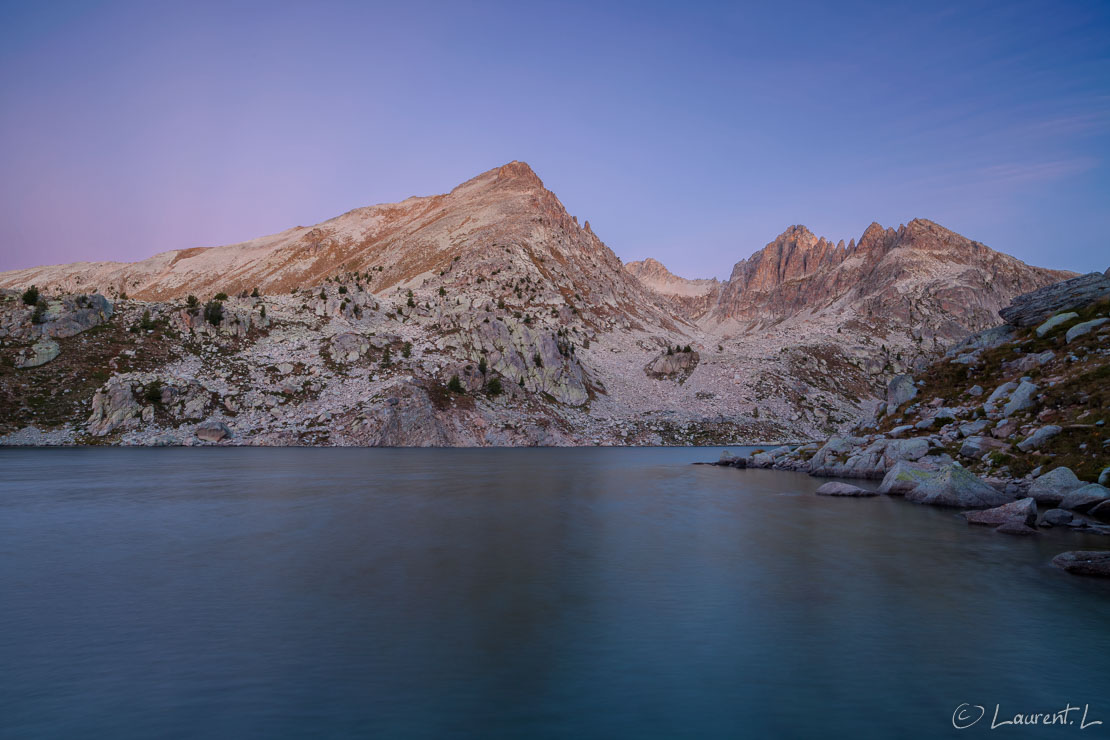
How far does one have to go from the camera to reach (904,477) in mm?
33312

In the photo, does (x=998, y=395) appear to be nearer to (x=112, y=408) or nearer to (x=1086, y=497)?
(x=1086, y=497)

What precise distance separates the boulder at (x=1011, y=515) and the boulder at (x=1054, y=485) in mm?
2893

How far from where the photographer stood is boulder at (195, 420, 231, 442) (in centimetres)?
6975

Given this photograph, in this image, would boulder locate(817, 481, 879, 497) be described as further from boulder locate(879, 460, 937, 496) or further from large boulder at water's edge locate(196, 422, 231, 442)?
large boulder at water's edge locate(196, 422, 231, 442)

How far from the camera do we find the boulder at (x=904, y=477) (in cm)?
3250

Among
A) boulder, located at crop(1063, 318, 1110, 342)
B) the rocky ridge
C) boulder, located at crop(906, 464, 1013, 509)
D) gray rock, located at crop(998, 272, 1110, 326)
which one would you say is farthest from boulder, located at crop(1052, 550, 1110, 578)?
gray rock, located at crop(998, 272, 1110, 326)

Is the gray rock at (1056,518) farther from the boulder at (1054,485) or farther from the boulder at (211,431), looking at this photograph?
the boulder at (211,431)

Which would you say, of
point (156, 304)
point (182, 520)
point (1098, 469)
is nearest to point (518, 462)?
point (182, 520)

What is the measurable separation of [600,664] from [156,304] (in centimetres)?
9968

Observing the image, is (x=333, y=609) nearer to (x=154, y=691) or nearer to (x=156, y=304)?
(x=154, y=691)

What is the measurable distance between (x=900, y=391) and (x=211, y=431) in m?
73.2

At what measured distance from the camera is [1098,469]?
993 inches

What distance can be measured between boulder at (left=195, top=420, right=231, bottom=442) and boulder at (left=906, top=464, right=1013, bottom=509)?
7255 cm

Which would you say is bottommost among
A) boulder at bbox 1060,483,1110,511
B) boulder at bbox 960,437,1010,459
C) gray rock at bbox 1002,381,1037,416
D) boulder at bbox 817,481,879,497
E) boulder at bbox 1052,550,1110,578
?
boulder at bbox 817,481,879,497
